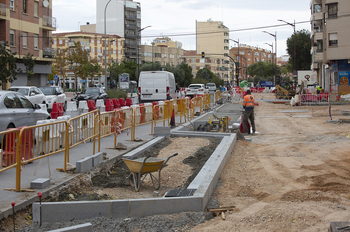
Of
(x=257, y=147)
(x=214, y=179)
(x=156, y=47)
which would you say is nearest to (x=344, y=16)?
(x=257, y=147)

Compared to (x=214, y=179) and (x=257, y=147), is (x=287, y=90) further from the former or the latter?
(x=214, y=179)

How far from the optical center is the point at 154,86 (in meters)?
25.2

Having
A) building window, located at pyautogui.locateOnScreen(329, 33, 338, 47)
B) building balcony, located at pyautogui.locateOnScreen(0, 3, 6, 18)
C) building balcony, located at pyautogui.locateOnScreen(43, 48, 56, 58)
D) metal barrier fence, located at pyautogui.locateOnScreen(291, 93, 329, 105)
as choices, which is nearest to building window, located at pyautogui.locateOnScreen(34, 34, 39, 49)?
building balcony, located at pyautogui.locateOnScreen(43, 48, 56, 58)

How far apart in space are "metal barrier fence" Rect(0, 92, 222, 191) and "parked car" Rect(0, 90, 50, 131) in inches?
93.4

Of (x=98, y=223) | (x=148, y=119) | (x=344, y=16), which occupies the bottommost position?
(x=98, y=223)

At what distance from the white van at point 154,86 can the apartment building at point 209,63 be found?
348 ft

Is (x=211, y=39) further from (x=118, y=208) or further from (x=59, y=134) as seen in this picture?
(x=118, y=208)

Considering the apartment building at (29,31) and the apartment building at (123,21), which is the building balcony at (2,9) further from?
the apartment building at (123,21)

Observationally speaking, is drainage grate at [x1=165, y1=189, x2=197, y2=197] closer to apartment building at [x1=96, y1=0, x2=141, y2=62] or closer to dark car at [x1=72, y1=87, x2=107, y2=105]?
dark car at [x1=72, y1=87, x2=107, y2=105]

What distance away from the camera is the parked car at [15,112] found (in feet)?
33.1

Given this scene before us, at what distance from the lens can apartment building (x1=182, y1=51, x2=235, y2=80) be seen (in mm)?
139125

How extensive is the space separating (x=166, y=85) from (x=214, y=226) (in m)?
20.3

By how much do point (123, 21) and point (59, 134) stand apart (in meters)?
107

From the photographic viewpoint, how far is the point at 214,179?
283 inches
